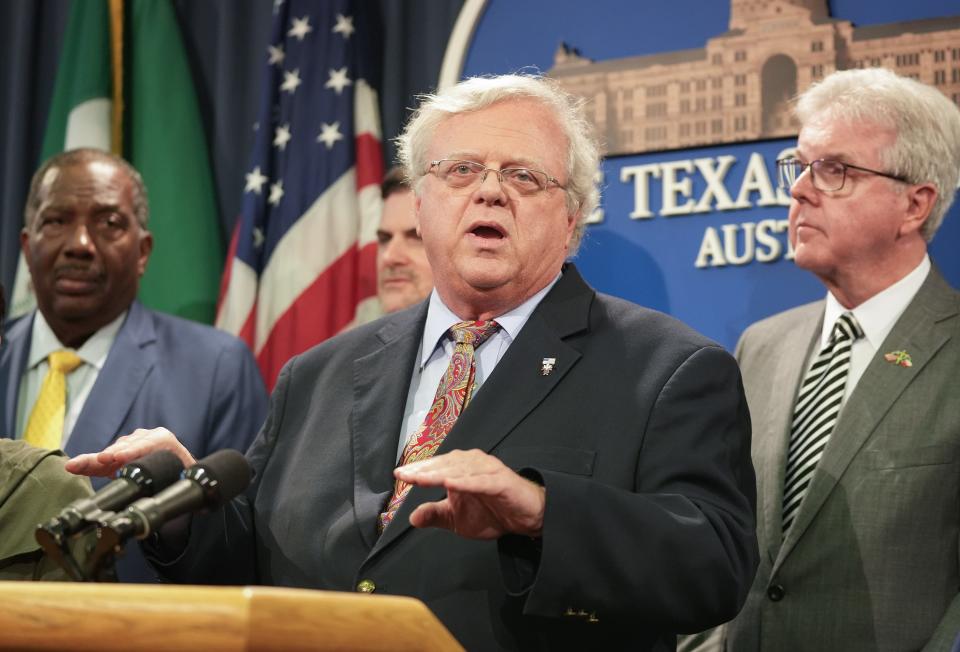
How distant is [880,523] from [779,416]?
1.38 ft

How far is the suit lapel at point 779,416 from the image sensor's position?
310 centimetres

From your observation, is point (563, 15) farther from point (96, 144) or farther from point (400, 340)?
point (400, 340)

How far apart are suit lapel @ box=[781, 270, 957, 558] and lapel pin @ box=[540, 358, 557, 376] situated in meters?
0.89

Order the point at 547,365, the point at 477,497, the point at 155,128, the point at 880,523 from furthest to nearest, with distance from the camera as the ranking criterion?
the point at 155,128, the point at 880,523, the point at 547,365, the point at 477,497

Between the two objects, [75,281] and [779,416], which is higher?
[75,281]

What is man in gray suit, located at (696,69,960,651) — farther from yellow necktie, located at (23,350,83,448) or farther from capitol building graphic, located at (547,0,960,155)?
yellow necktie, located at (23,350,83,448)

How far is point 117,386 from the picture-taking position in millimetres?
3787

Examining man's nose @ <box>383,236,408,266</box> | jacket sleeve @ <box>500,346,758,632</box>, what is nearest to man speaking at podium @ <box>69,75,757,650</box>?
jacket sleeve @ <box>500,346,758,632</box>

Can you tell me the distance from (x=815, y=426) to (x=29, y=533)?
5.85 feet

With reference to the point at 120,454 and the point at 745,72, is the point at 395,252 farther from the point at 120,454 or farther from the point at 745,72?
the point at 120,454

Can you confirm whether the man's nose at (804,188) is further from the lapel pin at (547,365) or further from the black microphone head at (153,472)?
the black microphone head at (153,472)

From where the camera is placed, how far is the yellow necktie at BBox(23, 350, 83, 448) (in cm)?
375

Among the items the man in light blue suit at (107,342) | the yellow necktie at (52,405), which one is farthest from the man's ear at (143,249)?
the yellow necktie at (52,405)

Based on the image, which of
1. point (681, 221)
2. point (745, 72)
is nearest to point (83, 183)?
point (681, 221)
